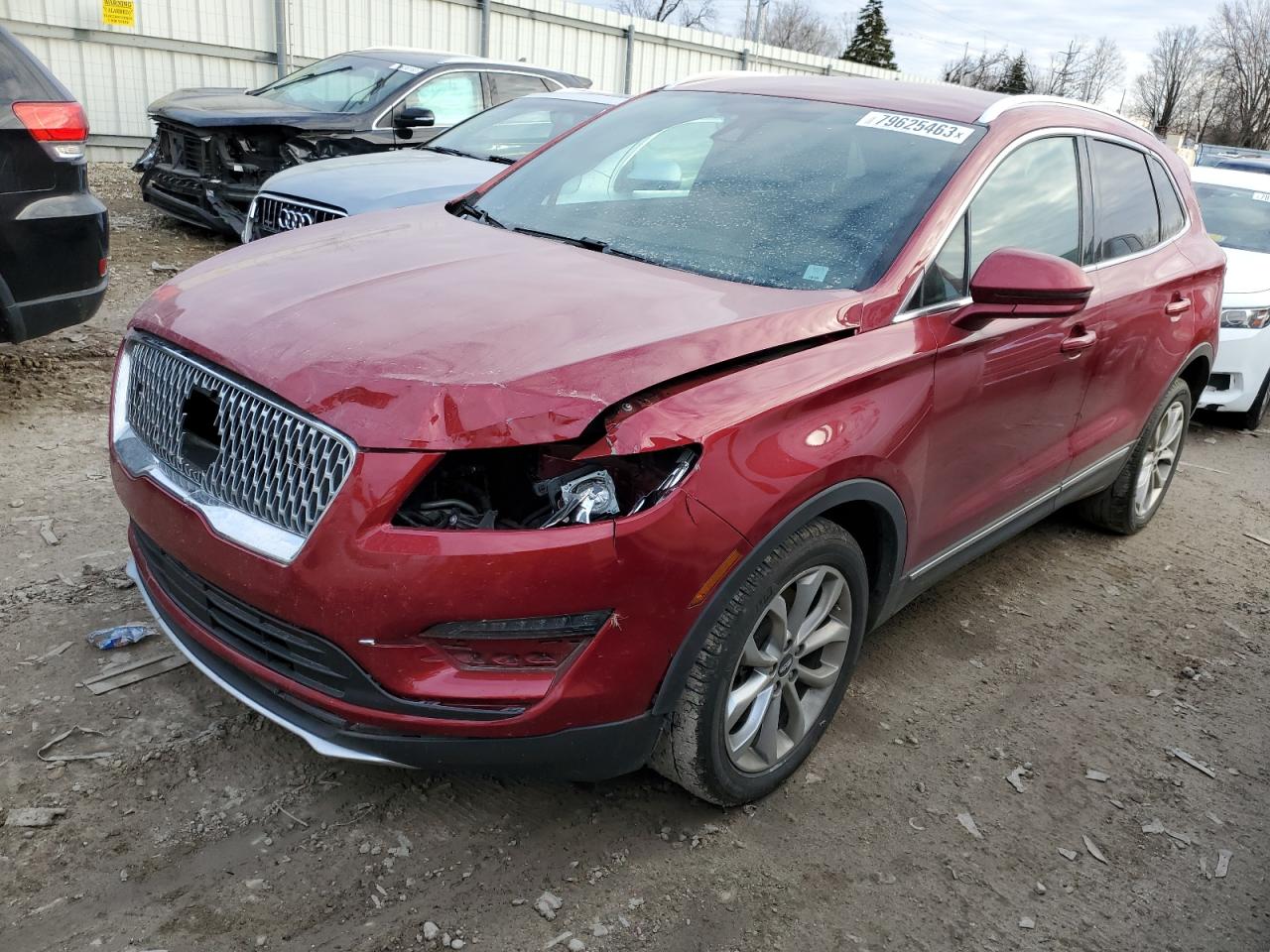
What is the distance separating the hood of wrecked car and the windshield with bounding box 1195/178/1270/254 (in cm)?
676

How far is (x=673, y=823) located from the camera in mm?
2775

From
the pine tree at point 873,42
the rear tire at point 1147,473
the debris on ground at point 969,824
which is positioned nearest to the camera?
the debris on ground at point 969,824

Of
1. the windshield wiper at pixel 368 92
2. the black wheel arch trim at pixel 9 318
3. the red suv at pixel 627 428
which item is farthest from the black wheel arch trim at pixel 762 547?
the windshield wiper at pixel 368 92

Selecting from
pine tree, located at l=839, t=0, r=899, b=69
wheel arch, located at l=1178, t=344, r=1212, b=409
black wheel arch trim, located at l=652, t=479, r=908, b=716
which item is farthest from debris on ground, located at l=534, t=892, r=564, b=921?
pine tree, located at l=839, t=0, r=899, b=69

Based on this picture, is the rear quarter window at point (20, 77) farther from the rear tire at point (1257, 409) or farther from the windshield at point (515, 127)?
the rear tire at point (1257, 409)

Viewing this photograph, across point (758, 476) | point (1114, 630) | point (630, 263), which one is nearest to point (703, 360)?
point (758, 476)

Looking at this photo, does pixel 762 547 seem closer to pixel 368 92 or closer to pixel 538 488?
pixel 538 488

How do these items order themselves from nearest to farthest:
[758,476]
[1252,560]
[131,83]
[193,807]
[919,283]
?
[758,476] → [193,807] → [919,283] → [1252,560] → [131,83]

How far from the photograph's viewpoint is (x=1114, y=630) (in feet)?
13.7

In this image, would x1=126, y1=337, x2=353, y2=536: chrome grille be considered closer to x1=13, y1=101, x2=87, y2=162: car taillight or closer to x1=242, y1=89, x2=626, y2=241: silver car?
x1=13, y1=101, x2=87, y2=162: car taillight

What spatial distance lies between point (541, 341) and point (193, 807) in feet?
4.78

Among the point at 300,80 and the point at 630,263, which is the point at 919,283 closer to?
the point at 630,263

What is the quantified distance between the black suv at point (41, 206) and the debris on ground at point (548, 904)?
356cm

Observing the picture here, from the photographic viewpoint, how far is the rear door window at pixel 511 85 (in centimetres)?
951
